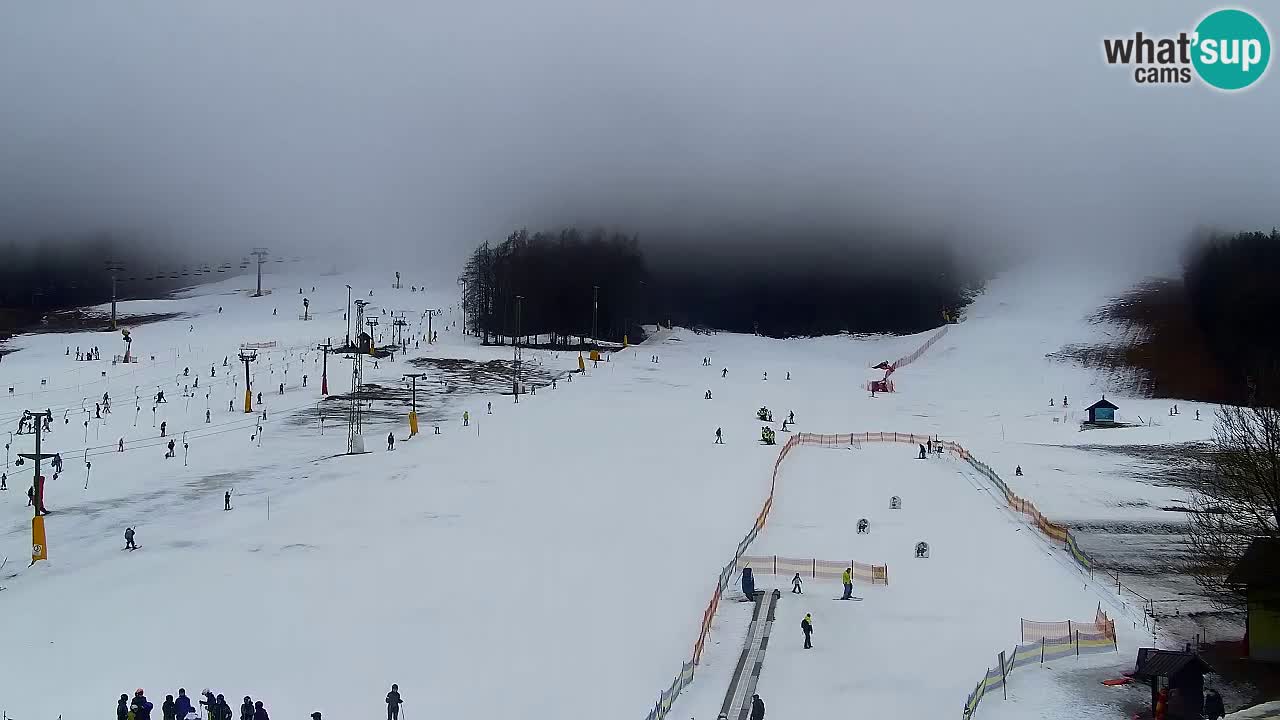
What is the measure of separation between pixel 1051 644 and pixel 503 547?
15739 mm

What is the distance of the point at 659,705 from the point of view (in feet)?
56.6

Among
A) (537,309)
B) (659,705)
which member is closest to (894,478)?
(659,705)

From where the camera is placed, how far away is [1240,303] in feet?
284

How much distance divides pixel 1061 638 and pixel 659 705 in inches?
415

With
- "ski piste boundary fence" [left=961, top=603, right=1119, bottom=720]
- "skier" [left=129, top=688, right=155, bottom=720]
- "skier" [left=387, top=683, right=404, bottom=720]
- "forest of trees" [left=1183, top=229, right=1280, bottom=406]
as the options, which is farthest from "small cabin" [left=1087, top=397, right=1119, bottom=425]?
"skier" [left=129, top=688, right=155, bottom=720]

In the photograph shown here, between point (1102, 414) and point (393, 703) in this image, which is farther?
point (1102, 414)

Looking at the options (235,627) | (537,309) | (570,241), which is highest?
(570,241)

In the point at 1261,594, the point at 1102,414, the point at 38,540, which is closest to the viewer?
the point at 1261,594

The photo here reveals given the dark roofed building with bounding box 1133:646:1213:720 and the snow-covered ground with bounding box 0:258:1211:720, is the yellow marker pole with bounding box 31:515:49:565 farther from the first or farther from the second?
the dark roofed building with bounding box 1133:646:1213:720

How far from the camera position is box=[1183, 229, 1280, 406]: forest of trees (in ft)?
264

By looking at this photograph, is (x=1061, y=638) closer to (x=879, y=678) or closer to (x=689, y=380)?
(x=879, y=678)

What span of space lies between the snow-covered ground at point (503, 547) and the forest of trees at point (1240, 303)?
1486cm

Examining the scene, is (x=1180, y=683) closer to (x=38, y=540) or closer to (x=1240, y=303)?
(x=38, y=540)

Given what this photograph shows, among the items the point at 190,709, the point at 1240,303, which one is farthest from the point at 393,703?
the point at 1240,303
